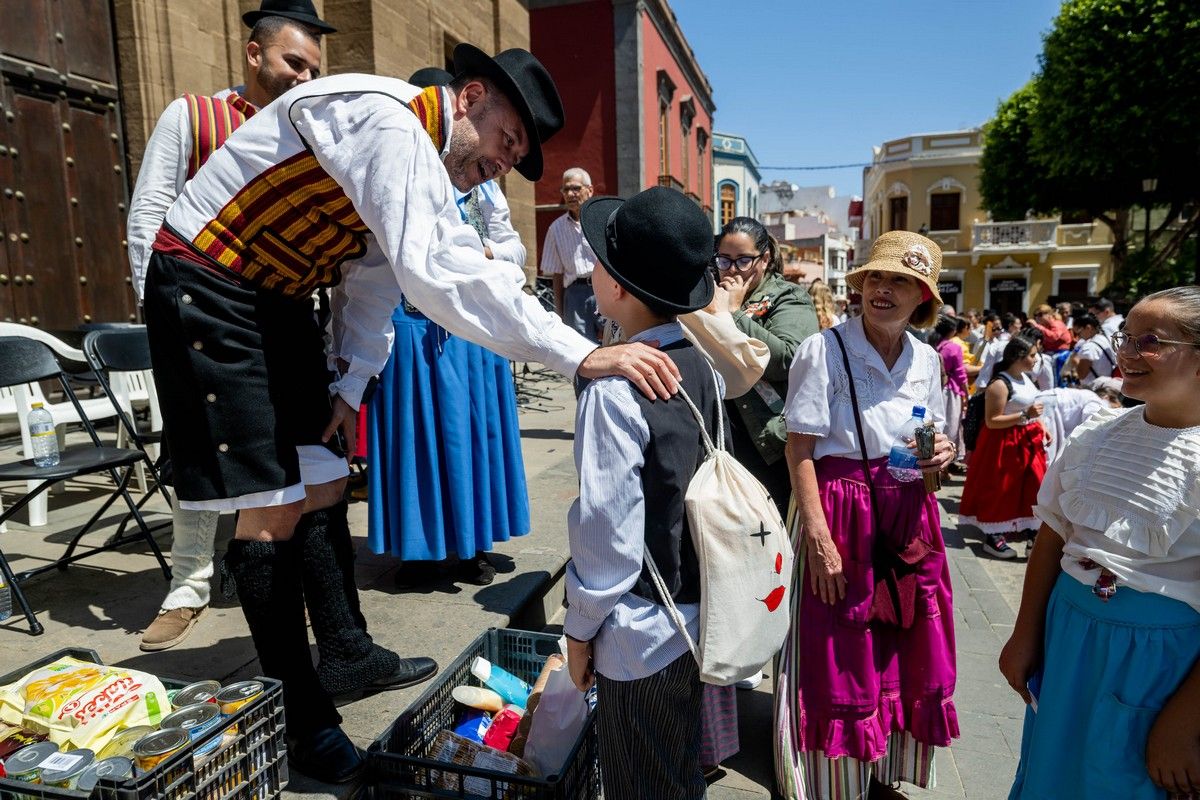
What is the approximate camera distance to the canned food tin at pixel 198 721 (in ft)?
4.96

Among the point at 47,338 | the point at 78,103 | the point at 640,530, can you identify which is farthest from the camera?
the point at 78,103

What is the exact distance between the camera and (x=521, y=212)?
1105 centimetres

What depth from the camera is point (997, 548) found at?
595 centimetres

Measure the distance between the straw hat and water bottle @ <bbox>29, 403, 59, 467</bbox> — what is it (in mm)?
3397

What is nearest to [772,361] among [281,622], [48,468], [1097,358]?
[281,622]

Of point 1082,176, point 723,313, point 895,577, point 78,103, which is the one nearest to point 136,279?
point 723,313

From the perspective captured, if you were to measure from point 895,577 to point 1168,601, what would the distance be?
78 cm

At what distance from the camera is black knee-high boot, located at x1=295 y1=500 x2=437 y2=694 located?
7.13 feet

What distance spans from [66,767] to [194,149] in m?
2.22

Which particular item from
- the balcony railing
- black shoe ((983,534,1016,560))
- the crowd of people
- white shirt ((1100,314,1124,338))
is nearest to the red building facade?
white shirt ((1100,314,1124,338))

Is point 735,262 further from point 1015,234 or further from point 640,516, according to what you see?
point 1015,234

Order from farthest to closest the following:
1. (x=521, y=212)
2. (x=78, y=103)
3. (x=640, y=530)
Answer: (x=521, y=212) → (x=78, y=103) → (x=640, y=530)

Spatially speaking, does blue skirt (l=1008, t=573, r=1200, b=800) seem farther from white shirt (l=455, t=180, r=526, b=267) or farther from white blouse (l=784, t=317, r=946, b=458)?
white shirt (l=455, t=180, r=526, b=267)

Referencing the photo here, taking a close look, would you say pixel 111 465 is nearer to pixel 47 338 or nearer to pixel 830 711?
pixel 47 338
